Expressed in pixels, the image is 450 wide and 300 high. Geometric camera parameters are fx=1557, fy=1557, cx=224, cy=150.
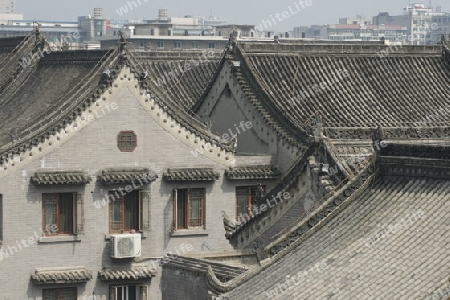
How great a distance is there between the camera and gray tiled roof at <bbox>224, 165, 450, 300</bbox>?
2817cm

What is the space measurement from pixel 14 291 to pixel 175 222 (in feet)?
19.2

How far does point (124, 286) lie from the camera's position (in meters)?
50.0

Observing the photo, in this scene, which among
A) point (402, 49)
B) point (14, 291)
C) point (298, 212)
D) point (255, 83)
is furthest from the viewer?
point (402, 49)

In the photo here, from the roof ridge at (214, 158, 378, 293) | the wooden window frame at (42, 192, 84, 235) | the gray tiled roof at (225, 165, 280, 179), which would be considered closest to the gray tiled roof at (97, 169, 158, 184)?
the wooden window frame at (42, 192, 84, 235)

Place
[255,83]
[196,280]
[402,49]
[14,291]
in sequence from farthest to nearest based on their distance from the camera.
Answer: [402,49] → [255,83] → [14,291] → [196,280]

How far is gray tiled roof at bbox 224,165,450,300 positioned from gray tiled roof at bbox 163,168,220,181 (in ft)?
60.8

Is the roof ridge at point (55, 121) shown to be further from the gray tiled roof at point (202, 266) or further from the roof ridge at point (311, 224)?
the roof ridge at point (311, 224)

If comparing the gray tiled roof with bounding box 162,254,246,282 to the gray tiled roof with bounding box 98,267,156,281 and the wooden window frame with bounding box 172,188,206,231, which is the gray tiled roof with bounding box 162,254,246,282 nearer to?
the gray tiled roof with bounding box 98,267,156,281

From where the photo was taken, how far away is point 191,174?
166 ft

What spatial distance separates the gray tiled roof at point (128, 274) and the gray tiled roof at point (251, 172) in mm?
4121

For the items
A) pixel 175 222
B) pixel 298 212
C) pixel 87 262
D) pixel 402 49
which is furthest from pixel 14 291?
pixel 402 49

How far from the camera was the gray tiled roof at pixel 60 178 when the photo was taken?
48294mm

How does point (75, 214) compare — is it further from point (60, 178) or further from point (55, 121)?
point (55, 121)

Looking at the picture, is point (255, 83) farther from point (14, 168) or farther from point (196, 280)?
point (196, 280)
